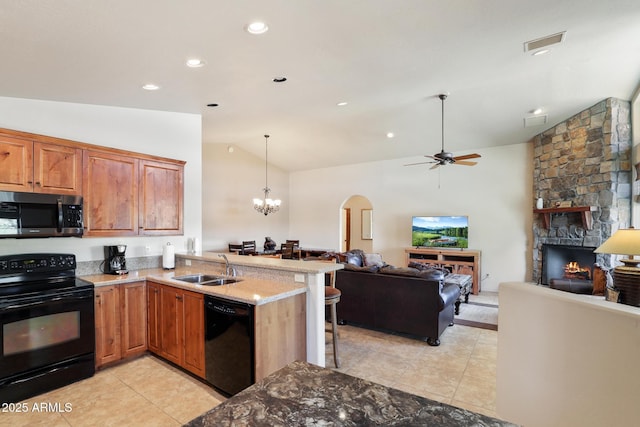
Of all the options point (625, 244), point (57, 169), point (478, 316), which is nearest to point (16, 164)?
point (57, 169)

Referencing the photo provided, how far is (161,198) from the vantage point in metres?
3.97

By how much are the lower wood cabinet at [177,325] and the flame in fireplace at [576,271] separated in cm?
Result: 628

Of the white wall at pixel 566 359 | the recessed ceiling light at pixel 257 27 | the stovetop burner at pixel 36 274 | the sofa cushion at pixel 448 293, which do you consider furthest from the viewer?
the sofa cushion at pixel 448 293

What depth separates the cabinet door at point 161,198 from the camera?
3.80 m

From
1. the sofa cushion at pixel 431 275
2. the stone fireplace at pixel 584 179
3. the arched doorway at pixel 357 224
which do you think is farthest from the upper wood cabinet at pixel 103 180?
the arched doorway at pixel 357 224

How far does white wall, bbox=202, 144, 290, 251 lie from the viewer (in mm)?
8109

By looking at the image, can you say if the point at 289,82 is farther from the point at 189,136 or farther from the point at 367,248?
the point at 367,248

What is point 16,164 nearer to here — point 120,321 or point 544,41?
point 120,321

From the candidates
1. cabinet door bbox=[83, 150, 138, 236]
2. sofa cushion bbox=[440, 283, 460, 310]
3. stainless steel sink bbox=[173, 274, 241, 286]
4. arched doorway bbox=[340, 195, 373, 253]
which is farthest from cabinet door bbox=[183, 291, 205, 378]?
arched doorway bbox=[340, 195, 373, 253]

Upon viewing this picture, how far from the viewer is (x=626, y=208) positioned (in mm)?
5207

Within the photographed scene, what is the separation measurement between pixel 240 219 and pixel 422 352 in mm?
6233

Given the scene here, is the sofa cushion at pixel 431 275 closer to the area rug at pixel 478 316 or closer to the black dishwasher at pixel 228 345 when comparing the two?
the area rug at pixel 478 316

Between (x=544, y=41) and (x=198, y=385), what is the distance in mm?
4514

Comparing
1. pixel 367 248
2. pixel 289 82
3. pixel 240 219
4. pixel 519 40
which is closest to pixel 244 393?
pixel 289 82
